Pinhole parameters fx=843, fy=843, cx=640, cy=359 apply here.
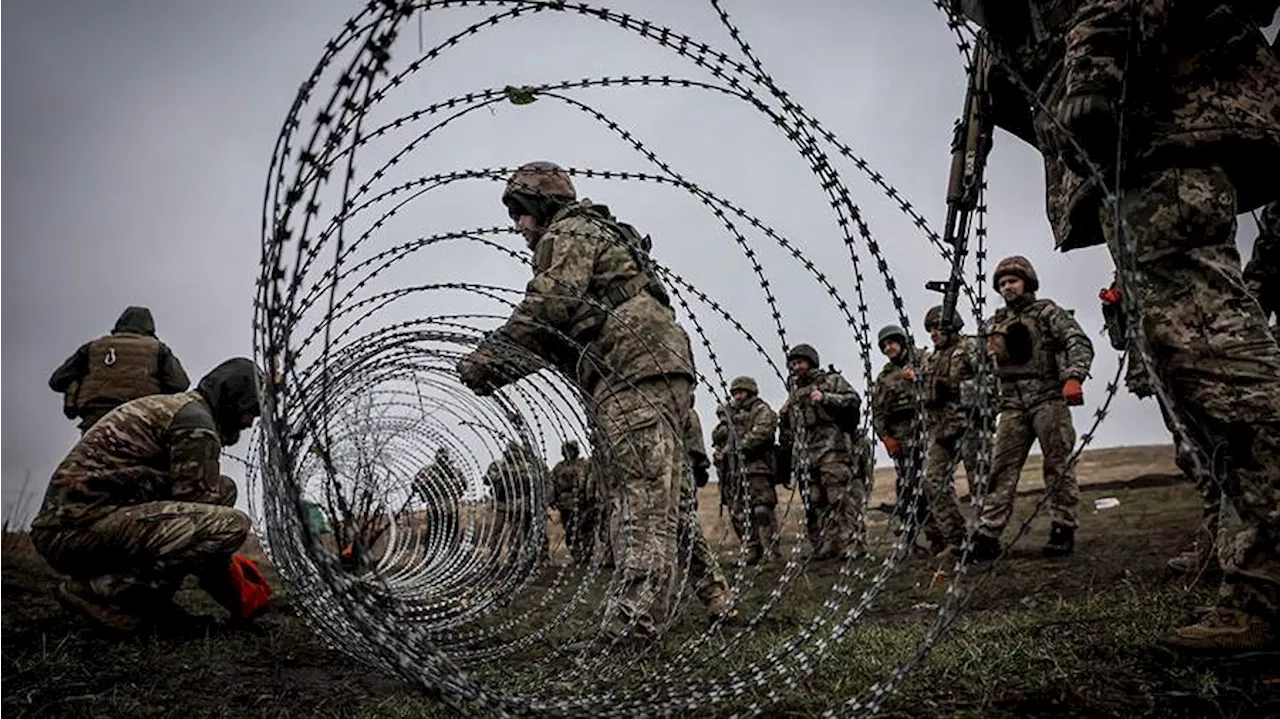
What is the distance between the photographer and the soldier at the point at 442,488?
631cm

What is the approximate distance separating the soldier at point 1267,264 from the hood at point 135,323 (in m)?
7.55

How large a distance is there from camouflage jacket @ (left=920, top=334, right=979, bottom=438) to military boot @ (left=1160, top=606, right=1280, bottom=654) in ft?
16.0

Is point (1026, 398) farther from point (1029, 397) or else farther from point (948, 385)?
point (948, 385)

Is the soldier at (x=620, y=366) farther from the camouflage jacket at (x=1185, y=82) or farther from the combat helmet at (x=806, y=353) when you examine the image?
the combat helmet at (x=806, y=353)

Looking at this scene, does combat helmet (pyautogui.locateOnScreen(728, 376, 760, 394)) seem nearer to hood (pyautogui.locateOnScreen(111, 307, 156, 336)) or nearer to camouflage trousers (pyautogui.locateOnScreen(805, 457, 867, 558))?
camouflage trousers (pyautogui.locateOnScreen(805, 457, 867, 558))

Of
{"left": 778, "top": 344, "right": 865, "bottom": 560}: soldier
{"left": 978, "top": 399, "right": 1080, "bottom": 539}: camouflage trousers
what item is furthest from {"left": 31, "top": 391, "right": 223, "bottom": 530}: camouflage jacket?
{"left": 778, "top": 344, "right": 865, "bottom": 560}: soldier

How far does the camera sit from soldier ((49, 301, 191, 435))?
6469 mm

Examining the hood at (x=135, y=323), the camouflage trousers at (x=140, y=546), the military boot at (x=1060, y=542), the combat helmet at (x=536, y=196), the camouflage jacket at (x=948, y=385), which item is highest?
the hood at (x=135, y=323)

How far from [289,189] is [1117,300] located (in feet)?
16.2

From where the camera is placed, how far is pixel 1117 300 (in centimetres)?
518

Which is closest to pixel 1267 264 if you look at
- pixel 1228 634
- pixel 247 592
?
pixel 1228 634

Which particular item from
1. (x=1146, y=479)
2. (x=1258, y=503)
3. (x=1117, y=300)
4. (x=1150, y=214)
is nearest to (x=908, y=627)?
(x=1258, y=503)

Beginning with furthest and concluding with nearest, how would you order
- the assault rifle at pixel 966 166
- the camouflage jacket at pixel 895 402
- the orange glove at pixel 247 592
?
the camouflage jacket at pixel 895 402, the orange glove at pixel 247 592, the assault rifle at pixel 966 166

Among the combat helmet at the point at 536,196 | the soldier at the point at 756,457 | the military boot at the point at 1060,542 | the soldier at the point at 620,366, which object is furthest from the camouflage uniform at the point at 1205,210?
the soldier at the point at 756,457
